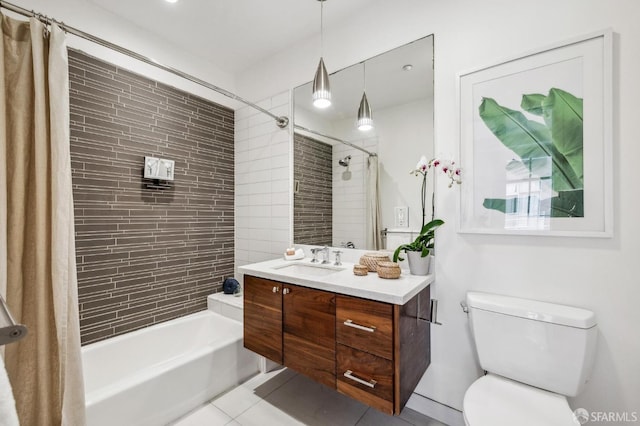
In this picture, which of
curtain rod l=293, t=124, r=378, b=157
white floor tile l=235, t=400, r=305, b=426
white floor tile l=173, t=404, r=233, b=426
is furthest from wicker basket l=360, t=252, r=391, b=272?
white floor tile l=173, t=404, r=233, b=426

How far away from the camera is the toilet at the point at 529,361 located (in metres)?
1.10

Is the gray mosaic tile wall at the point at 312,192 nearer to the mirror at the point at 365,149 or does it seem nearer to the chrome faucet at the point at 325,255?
the mirror at the point at 365,149

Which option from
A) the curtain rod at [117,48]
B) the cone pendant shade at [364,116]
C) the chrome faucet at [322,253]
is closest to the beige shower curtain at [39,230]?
the curtain rod at [117,48]

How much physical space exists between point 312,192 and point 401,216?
0.80 m

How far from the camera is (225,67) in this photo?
2.76 meters

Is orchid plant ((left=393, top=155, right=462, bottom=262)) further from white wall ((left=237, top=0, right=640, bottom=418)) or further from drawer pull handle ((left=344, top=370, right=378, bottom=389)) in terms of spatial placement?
drawer pull handle ((left=344, top=370, right=378, bottom=389))

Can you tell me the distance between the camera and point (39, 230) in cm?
124

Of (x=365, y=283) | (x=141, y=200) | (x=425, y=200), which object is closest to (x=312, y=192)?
(x=425, y=200)

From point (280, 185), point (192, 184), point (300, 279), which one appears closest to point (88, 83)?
point (192, 184)

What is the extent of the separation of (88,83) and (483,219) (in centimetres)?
271

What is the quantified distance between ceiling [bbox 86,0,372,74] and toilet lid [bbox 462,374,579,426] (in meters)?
2.37

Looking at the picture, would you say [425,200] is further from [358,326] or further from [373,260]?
[358,326]

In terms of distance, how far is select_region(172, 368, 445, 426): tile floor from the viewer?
66.4 inches

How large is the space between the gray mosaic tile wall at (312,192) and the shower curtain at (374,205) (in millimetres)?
341
